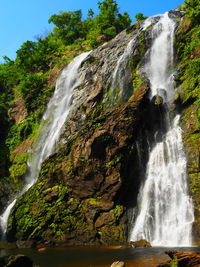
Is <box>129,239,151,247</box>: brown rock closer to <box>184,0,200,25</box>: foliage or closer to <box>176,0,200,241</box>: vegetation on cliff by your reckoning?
<box>176,0,200,241</box>: vegetation on cliff

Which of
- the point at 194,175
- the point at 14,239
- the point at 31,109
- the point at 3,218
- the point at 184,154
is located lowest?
the point at 14,239

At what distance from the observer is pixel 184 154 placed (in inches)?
832

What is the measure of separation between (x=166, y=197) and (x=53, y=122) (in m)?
18.4

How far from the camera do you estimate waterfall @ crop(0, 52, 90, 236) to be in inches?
1181

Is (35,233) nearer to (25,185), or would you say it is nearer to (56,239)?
(56,239)

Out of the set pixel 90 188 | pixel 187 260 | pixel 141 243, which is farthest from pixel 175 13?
pixel 187 260

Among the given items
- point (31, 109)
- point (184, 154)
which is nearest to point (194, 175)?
point (184, 154)

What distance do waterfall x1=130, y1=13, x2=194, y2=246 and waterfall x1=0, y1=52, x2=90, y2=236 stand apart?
11729 millimetres

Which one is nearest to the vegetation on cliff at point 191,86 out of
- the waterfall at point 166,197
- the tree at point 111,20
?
the waterfall at point 166,197

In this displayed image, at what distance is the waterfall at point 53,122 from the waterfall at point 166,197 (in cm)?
1173

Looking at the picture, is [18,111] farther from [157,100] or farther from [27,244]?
[27,244]

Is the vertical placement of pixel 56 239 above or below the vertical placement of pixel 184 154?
below

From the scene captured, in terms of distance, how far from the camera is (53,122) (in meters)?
34.3

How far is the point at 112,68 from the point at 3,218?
1943 centimetres
